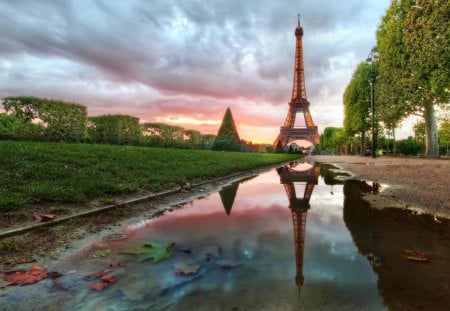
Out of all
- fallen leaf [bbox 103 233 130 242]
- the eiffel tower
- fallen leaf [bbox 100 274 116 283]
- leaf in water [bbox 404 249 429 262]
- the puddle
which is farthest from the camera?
the eiffel tower

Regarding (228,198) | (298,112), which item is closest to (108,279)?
(228,198)

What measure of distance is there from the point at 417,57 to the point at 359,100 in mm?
15652

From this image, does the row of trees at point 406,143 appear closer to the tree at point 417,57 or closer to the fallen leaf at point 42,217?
the tree at point 417,57

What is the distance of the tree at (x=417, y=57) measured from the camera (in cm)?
1919

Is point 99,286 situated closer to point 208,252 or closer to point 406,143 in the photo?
point 208,252

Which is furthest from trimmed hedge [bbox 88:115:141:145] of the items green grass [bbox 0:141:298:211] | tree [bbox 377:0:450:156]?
tree [bbox 377:0:450:156]

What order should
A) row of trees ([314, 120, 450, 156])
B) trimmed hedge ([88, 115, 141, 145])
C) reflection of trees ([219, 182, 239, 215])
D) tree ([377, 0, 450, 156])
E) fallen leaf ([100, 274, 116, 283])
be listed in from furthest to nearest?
row of trees ([314, 120, 450, 156]), tree ([377, 0, 450, 156]), trimmed hedge ([88, 115, 141, 145]), reflection of trees ([219, 182, 239, 215]), fallen leaf ([100, 274, 116, 283])

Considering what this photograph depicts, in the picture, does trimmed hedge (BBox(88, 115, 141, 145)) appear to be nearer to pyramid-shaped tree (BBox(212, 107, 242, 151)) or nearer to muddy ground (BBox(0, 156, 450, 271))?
muddy ground (BBox(0, 156, 450, 271))

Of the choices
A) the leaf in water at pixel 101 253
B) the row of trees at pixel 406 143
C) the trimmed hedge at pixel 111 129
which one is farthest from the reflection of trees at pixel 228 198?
the row of trees at pixel 406 143

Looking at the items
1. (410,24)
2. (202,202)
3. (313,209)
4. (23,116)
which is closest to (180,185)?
(202,202)

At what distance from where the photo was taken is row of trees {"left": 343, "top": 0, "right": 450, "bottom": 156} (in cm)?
1923

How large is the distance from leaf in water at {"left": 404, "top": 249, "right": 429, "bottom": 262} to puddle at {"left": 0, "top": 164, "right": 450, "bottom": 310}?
6cm

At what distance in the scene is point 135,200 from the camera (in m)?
6.09

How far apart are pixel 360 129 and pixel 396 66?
611 inches
